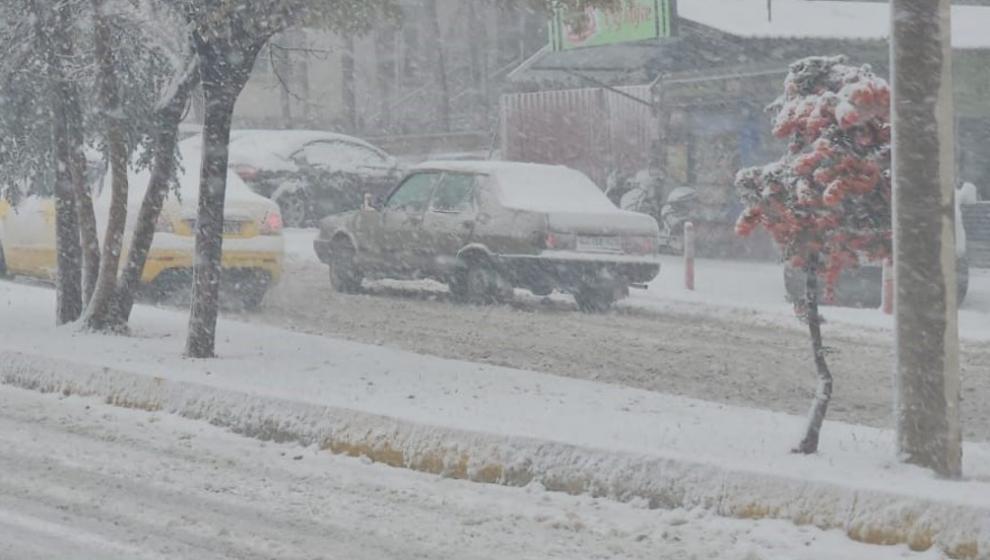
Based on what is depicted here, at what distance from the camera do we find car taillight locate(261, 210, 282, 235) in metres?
15.0

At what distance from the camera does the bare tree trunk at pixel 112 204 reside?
448 inches

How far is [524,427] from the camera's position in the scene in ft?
25.1

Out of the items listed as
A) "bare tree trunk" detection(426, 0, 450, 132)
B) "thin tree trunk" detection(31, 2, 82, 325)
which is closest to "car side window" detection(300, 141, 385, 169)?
"thin tree trunk" detection(31, 2, 82, 325)

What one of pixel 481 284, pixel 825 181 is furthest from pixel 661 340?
pixel 825 181

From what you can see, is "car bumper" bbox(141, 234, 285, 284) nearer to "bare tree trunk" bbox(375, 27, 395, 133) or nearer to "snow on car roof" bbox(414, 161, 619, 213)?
"snow on car roof" bbox(414, 161, 619, 213)

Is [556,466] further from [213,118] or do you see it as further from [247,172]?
[247,172]

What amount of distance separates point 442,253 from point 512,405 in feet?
25.2

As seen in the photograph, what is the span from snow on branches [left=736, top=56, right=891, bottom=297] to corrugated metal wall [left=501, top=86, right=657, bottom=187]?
56.1 ft

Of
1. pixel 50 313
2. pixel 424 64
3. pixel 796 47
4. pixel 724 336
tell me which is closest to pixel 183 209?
pixel 50 313

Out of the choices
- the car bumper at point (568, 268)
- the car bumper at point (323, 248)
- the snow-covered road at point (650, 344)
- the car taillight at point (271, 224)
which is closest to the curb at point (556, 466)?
the snow-covered road at point (650, 344)

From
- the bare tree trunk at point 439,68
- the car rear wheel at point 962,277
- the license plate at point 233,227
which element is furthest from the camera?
the bare tree trunk at point 439,68

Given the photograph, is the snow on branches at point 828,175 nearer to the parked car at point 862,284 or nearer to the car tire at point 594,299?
the car tire at point 594,299

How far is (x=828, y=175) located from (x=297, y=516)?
2.65 meters

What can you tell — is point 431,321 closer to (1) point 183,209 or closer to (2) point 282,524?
(1) point 183,209
